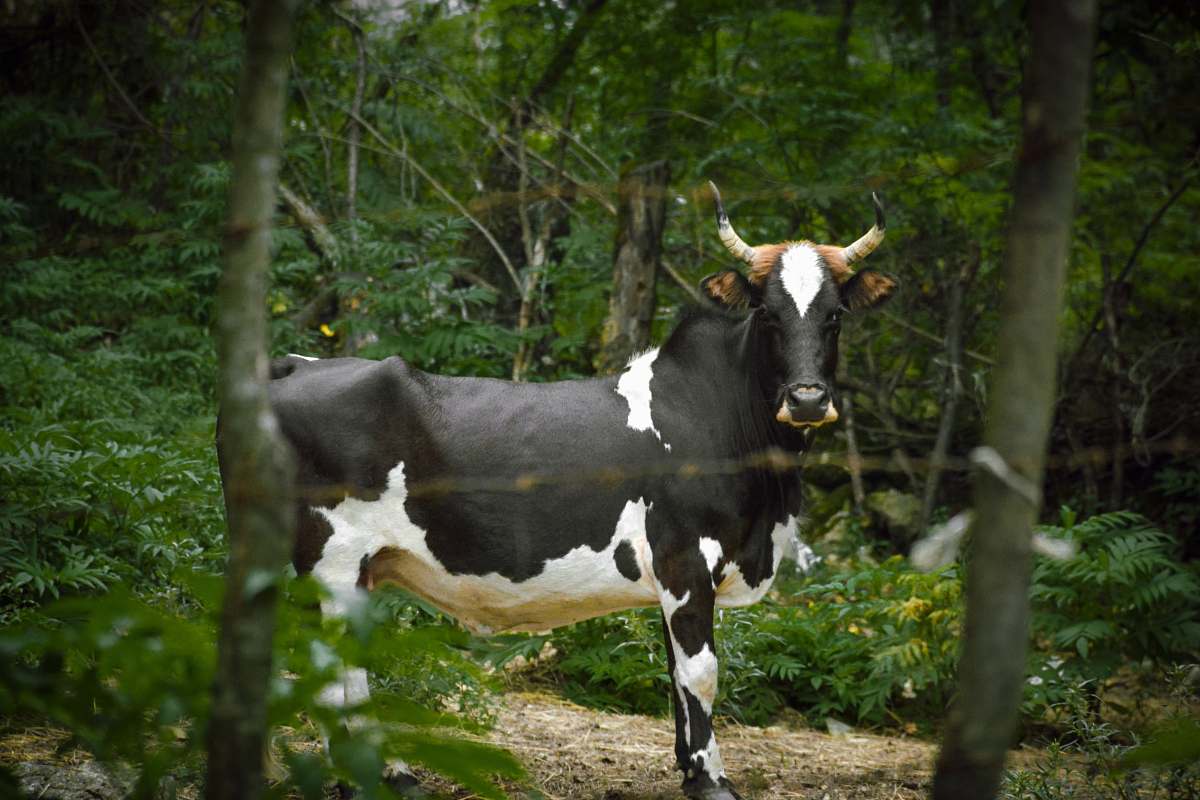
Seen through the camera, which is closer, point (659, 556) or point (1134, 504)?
Answer: point (659, 556)

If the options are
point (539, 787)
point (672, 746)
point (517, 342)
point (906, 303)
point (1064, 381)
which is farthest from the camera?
point (906, 303)

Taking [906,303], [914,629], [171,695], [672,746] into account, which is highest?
[906,303]

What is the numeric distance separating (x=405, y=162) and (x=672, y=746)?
7152mm

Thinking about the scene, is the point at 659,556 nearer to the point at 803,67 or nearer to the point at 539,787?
the point at 539,787

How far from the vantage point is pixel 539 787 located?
Answer: 15.9ft

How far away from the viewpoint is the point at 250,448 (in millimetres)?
1889

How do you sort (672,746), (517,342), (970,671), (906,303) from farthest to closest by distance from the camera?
1. (906,303)
2. (517,342)
3. (672,746)
4. (970,671)

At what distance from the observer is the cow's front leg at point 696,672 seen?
481 cm

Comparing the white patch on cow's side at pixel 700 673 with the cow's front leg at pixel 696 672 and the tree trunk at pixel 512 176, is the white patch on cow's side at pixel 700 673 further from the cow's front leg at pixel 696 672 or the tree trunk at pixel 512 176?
the tree trunk at pixel 512 176

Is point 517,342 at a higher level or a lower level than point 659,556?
higher

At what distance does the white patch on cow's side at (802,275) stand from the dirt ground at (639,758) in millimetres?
2250

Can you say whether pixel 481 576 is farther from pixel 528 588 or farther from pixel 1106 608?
pixel 1106 608

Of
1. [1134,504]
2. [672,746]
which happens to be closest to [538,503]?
[672,746]

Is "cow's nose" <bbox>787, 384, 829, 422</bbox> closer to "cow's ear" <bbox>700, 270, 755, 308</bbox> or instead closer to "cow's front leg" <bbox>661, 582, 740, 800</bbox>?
"cow's ear" <bbox>700, 270, 755, 308</bbox>
